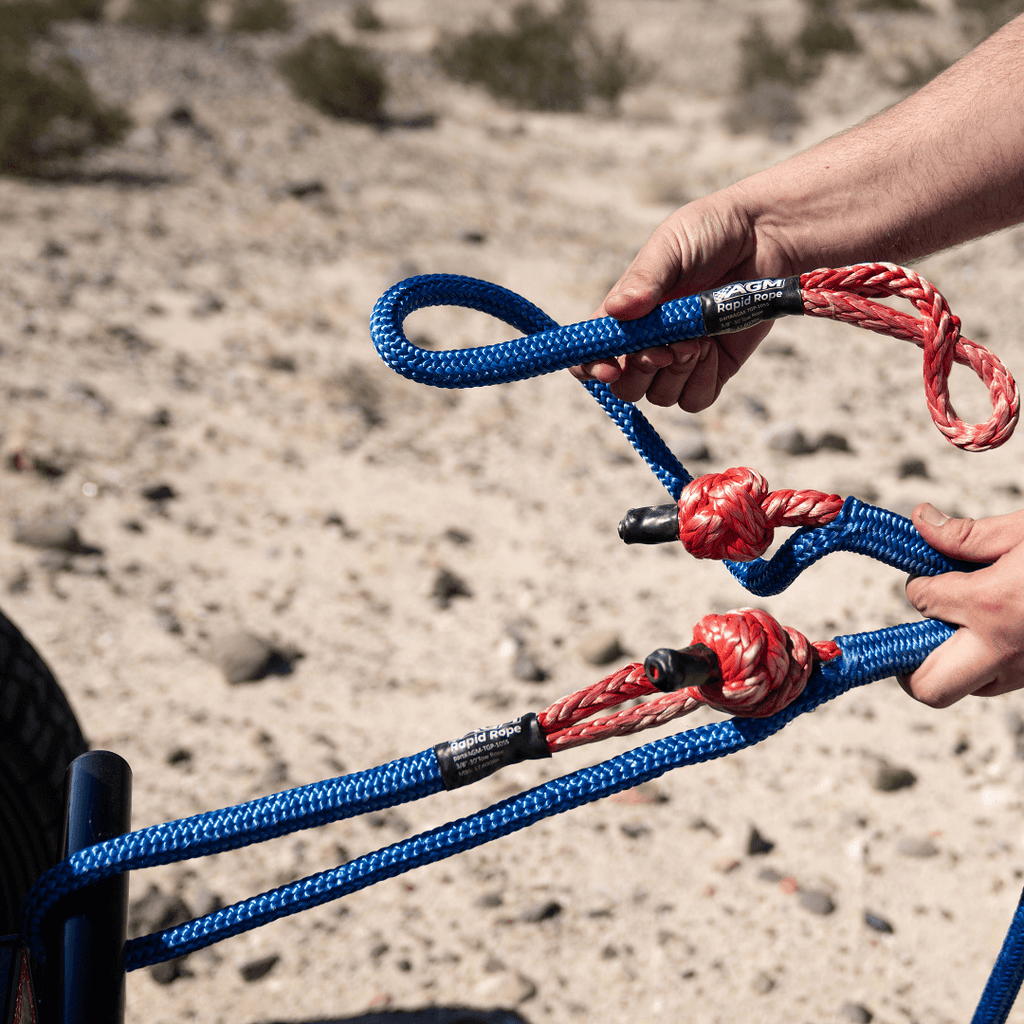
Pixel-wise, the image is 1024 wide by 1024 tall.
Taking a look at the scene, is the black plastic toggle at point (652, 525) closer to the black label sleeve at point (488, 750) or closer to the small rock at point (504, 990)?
the black label sleeve at point (488, 750)

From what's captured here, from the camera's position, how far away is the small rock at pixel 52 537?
273cm

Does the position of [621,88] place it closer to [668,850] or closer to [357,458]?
[357,458]

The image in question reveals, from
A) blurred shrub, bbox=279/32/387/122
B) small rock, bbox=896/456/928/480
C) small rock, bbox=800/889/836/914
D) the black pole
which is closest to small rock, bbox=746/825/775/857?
small rock, bbox=800/889/836/914

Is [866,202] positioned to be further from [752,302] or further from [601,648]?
[601,648]

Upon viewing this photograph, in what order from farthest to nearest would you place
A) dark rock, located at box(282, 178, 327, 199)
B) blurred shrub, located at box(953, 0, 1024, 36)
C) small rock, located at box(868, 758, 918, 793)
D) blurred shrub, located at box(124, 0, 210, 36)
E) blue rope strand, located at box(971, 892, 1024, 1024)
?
blurred shrub, located at box(953, 0, 1024, 36), blurred shrub, located at box(124, 0, 210, 36), dark rock, located at box(282, 178, 327, 199), small rock, located at box(868, 758, 918, 793), blue rope strand, located at box(971, 892, 1024, 1024)

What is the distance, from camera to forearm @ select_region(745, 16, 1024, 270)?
1438mm

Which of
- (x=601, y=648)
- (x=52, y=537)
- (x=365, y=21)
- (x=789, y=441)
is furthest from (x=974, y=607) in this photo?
(x=365, y=21)

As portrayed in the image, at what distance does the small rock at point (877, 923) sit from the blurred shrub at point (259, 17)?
34.3 feet

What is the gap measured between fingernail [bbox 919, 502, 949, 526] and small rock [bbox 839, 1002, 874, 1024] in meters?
1.06

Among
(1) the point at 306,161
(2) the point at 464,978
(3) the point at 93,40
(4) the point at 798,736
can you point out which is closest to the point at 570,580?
(4) the point at 798,736

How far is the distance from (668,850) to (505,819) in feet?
3.37

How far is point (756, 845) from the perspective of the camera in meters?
2.06

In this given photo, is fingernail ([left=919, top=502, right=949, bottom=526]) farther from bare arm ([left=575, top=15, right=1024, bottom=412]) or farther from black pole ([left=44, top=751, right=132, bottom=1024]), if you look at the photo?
black pole ([left=44, top=751, right=132, bottom=1024])

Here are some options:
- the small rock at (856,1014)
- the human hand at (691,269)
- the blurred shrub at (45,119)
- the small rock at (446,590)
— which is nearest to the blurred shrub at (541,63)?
the blurred shrub at (45,119)
